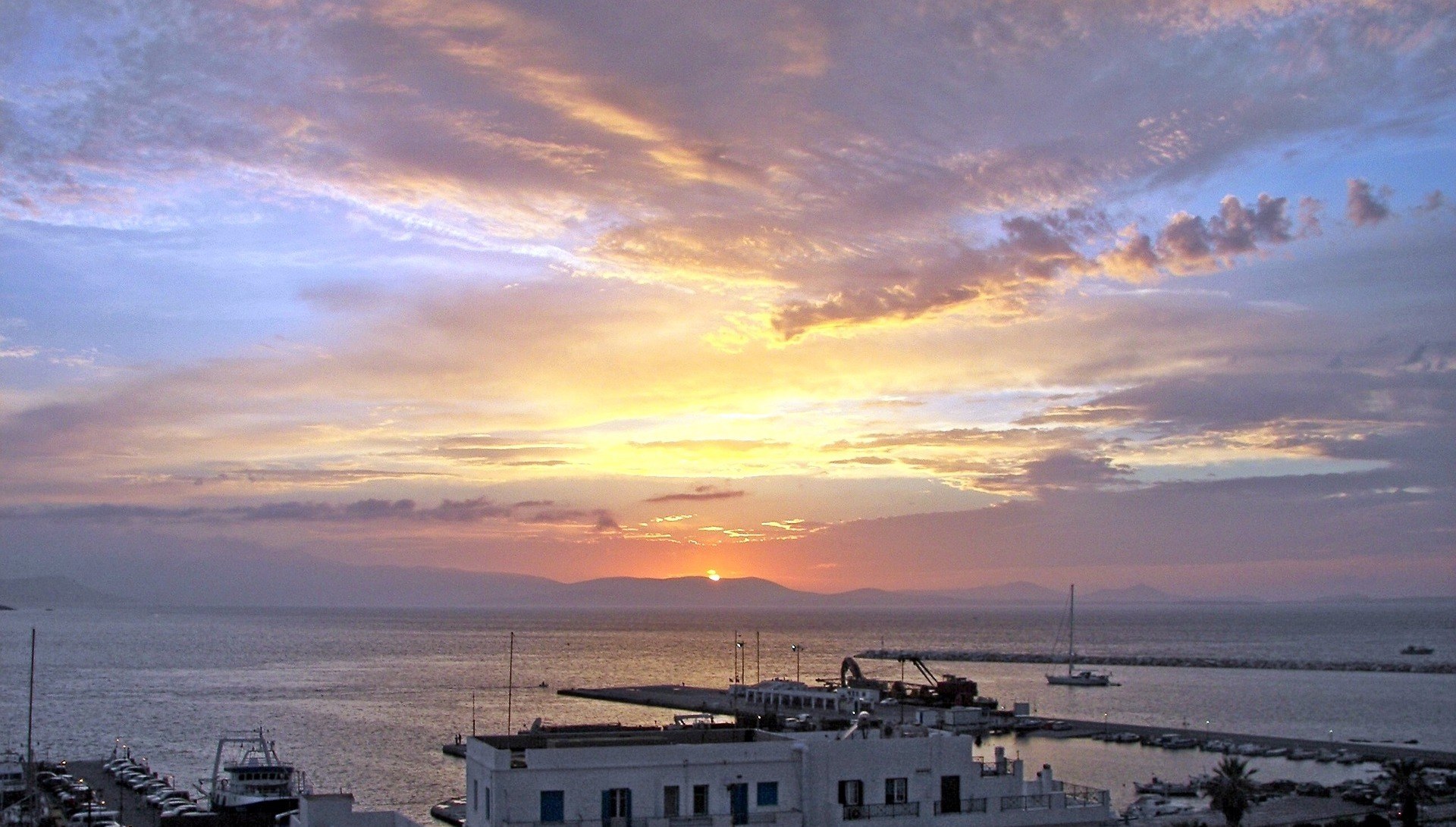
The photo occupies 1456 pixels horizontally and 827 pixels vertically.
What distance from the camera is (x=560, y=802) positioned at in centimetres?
2733

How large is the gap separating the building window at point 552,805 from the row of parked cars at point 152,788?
30345mm

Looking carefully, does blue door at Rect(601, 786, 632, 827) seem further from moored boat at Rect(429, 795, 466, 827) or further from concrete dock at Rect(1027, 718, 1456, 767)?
concrete dock at Rect(1027, 718, 1456, 767)

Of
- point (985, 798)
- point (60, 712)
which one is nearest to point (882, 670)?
point (60, 712)

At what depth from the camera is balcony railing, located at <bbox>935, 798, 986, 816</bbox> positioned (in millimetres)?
31062

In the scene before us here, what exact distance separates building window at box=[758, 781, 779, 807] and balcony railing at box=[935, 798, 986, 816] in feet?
14.1

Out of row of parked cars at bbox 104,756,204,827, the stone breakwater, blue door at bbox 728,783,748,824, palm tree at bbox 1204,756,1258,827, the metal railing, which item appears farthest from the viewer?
the stone breakwater

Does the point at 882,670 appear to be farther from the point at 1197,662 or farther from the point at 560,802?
the point at 560,802

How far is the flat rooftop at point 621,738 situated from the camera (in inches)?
1164

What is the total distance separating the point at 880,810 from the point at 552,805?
26.4ft

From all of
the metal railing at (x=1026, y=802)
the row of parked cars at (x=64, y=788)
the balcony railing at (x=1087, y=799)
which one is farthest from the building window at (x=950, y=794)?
the row of parked cars at (x=64, y=788)

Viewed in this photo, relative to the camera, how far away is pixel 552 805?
89.6 feet

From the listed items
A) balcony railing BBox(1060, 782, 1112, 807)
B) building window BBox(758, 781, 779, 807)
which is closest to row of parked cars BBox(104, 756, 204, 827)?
building window BBox(758, 781, 779, 807)

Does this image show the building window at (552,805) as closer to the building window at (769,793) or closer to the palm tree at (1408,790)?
the building window at (769,793)

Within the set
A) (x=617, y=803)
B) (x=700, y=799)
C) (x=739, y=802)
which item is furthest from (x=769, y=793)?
(x=617, y=803)
